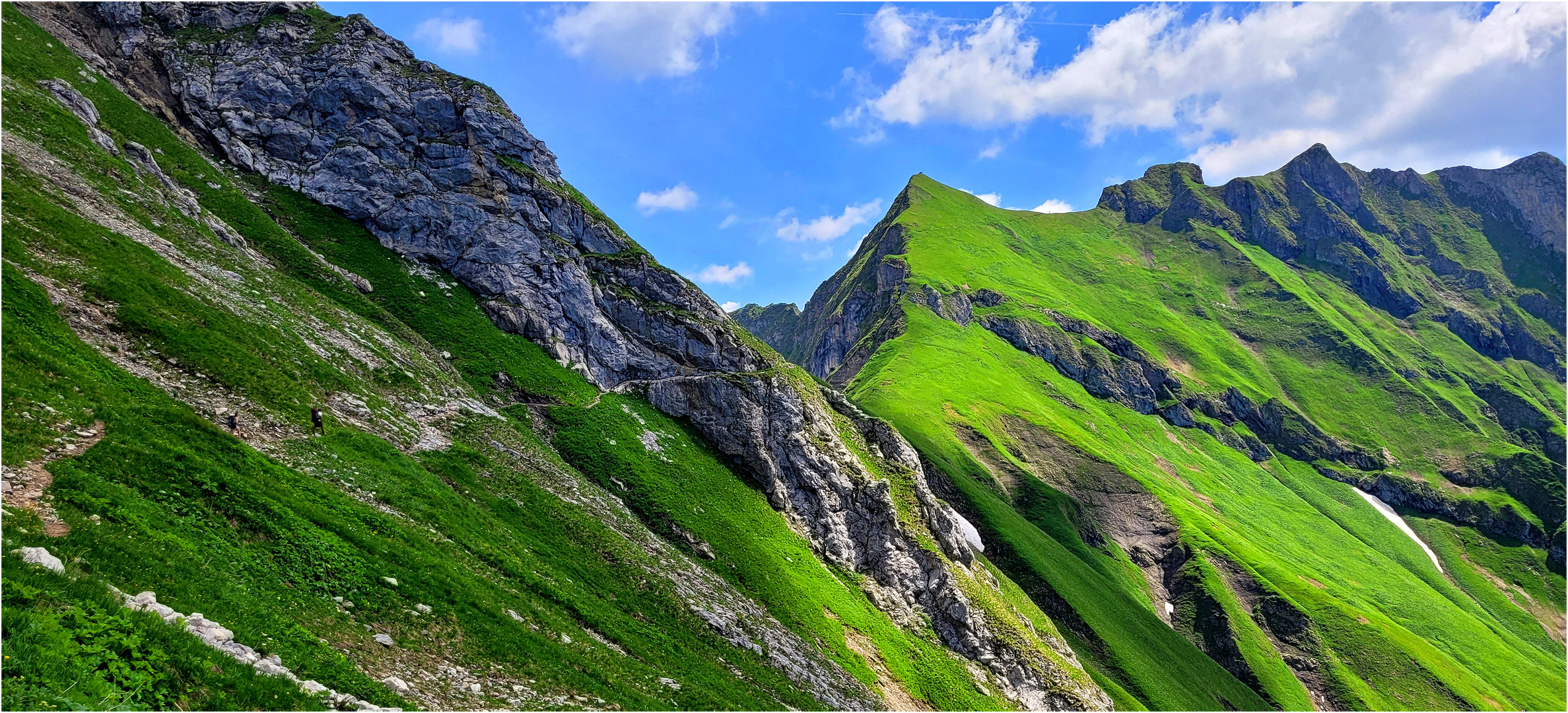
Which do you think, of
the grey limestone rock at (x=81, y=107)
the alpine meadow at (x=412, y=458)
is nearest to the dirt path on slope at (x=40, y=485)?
the alpine meadow at (x=412, y=458)

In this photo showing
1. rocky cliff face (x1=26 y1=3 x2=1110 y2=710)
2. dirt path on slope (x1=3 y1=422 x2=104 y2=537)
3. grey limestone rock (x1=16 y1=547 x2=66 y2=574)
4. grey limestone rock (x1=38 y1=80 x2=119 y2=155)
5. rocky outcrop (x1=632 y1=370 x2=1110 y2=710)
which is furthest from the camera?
rocky cliff face (x1=26 y1=3 x2=1110 y2=710)

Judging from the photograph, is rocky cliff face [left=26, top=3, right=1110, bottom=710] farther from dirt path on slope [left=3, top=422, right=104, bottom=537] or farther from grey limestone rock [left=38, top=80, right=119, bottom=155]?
dirt path on slope [left=3, top=422, right=104, bottom=537]

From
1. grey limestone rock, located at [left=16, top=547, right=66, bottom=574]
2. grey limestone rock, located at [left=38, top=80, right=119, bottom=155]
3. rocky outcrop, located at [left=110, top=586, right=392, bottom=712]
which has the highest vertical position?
grey limestone rock, located at [left=38, top=80, right=119, bottom=155]

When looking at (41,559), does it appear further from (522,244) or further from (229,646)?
(522,244)

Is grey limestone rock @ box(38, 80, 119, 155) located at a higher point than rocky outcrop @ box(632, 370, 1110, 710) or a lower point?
higher

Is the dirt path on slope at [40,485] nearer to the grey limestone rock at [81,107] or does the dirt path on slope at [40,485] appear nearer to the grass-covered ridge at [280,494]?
the grass-covered ridge at [280,494]

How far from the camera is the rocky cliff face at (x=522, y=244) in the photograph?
219 ft

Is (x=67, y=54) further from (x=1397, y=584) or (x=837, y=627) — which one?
(x=1397, y=584)

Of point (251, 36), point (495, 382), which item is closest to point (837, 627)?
point (495, 382)

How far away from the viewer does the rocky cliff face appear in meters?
66.7

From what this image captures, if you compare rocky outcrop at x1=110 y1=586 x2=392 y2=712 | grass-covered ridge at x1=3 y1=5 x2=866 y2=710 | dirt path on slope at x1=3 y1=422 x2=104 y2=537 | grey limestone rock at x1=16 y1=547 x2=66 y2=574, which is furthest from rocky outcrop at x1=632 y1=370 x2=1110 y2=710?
grey limestone rock at x1=16 y1=547 x2=66 y2=574

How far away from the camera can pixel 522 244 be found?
73.6 metres

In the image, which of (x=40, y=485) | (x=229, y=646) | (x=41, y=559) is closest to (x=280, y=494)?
(x=40, y=485)

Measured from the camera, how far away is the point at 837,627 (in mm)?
51312
